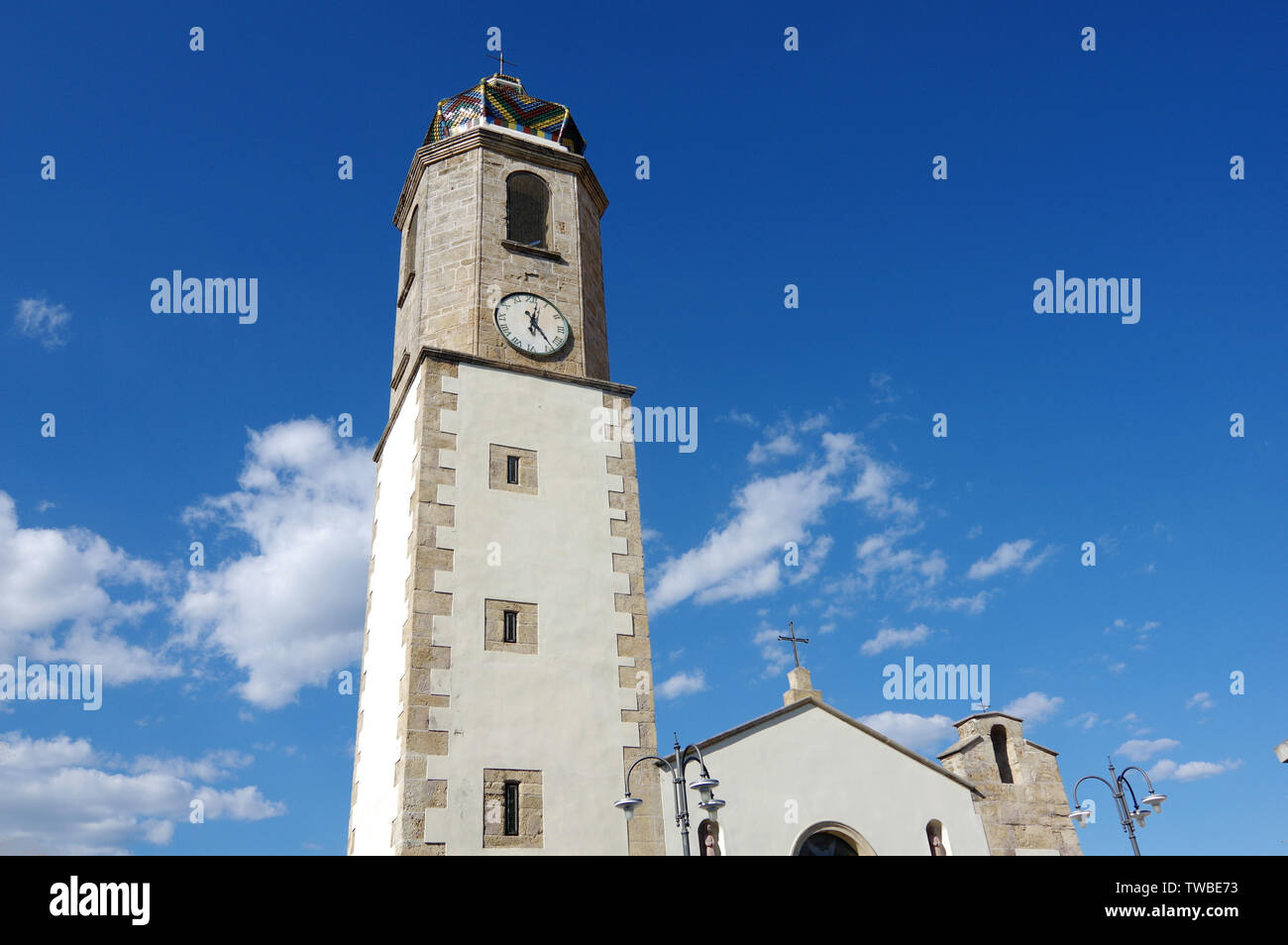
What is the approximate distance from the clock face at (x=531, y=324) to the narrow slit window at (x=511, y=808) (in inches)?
338

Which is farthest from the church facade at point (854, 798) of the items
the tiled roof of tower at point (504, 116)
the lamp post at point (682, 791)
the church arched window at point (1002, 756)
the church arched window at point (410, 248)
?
the tiled roof of tower at point (504, 116)

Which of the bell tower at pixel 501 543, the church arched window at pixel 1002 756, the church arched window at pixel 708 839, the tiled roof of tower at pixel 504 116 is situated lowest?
the church arched window at pixel 708 839

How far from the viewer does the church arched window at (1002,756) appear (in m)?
21.1

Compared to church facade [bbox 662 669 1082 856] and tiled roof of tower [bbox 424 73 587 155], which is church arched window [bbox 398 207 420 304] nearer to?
tiled roof of tower [bbox 424 73 587 155]

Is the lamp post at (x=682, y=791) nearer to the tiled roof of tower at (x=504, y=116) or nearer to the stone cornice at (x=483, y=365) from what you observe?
the stone cornice at (x=483, y=365)

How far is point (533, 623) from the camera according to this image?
50.4ft

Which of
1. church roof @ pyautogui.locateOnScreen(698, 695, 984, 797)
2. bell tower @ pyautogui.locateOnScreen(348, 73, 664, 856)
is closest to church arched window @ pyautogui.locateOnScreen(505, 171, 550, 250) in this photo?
bell tower @ pyautogui.locateOnScreen(348, 73, 664, 856)

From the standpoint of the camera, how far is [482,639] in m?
14.9

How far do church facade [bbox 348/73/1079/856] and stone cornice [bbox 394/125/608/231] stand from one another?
5 cm

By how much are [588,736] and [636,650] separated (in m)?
1.79

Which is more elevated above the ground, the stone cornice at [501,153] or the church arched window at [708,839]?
the stone cornice at [501,153]

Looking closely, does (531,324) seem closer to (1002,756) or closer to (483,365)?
(483,365)
